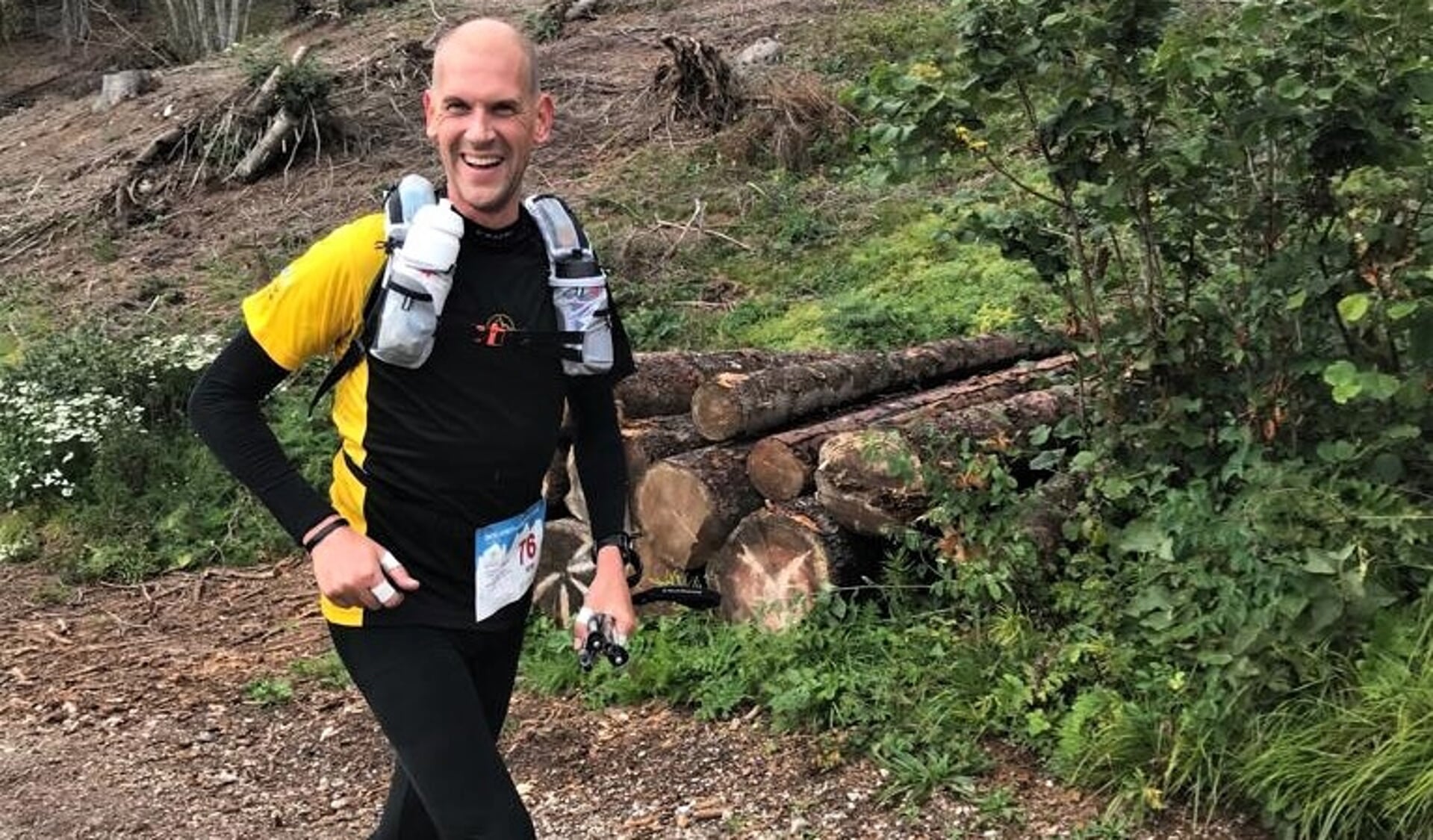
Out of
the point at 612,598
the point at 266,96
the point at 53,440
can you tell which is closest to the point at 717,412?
the point at 612,598

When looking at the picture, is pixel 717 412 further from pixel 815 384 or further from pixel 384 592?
pixel 384 592

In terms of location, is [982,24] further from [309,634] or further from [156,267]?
[156,267]

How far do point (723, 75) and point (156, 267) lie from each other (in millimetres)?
5893

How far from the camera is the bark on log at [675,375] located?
5.42m

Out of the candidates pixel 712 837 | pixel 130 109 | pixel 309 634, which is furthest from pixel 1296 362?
pixel 130 109

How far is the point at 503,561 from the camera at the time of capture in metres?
2.53

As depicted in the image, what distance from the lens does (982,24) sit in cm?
341

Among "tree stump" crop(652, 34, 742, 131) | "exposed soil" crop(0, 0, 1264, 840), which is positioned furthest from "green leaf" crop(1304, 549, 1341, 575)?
"tree stump" crop(652, 34, 742, 131)

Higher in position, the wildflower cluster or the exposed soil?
the wildflower cluster

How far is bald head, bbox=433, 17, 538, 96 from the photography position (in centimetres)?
235

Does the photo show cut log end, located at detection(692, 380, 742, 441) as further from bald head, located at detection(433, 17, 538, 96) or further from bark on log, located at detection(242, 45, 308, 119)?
bark on log, located at detection(242, 45, 308, 119)

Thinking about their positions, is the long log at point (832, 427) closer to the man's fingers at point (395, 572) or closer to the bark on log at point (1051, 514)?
the bark on log at point (1051, 514)

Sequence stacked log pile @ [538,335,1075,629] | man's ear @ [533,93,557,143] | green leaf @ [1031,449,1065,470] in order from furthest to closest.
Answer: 1. stacked log pile @ [538,335,1075,629]
2. green leaf @ [1031,449,1065,470]
3. man's ear @ [533,93,557,143]

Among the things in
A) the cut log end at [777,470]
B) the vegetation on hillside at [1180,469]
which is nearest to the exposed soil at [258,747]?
the vegetation on hillside at [1180,469]
